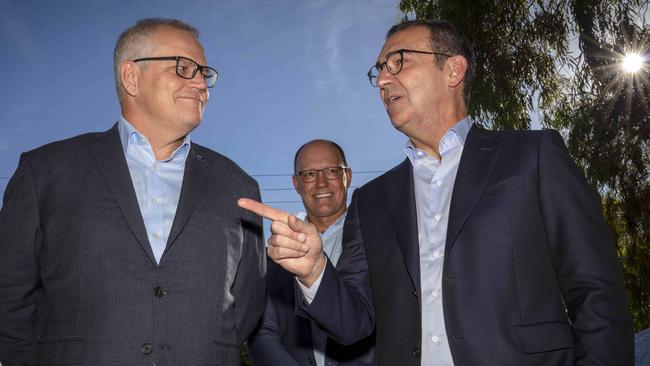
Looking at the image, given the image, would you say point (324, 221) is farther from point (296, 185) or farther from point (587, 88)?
point (587, 88)

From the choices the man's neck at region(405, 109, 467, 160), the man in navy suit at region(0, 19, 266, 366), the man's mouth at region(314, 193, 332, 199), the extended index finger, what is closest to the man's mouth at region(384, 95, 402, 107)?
the man's neck at region(405, 109, 467, 160)

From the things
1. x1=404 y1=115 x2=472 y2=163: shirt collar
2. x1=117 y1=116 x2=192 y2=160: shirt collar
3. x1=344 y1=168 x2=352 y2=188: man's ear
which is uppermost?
x1=344 y1=168 x2=352 y2=188: man's ear

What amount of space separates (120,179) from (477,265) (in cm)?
157

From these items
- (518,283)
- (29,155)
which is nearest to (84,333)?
(29,155)

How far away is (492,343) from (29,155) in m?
2.12

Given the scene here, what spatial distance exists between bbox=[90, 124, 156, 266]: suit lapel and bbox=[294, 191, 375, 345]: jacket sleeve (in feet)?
2.29

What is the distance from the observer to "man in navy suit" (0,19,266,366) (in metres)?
2.37

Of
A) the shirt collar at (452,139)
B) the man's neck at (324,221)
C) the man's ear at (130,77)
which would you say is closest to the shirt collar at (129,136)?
the man's ear at (130,77)

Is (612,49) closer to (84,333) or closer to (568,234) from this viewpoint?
(568,234)

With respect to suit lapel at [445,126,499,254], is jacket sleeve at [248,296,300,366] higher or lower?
lower

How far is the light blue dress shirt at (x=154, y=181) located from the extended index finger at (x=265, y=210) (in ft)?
1.75

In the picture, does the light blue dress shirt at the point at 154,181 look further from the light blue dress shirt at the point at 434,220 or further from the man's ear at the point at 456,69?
the man's ear at the point at 456,69

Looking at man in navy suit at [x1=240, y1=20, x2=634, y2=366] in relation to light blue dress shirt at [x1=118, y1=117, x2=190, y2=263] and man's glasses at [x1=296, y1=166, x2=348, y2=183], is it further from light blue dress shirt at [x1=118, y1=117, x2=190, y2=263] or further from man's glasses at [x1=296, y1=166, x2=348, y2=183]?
man's glasses at [x1=296, y1=166, x2=348, y2=183]

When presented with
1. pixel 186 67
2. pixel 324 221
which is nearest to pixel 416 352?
pixel 186 67
